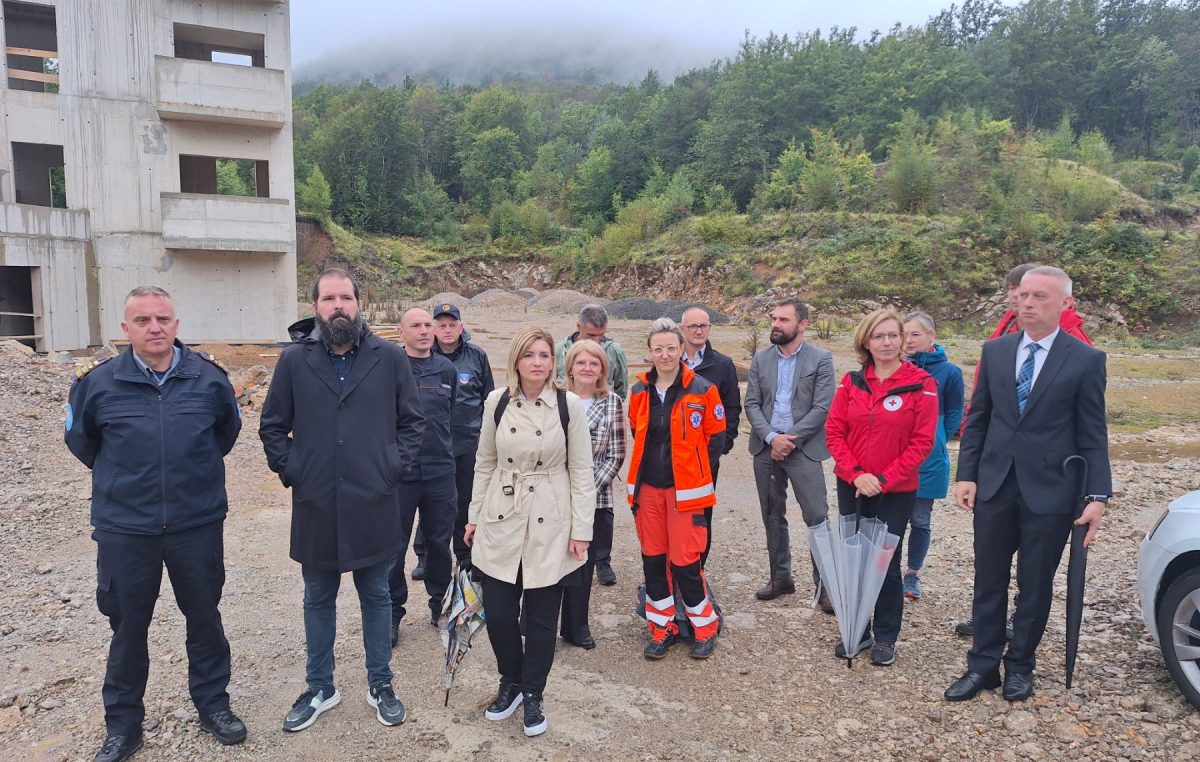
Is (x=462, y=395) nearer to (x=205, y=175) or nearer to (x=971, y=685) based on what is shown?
(x=971, y=685)

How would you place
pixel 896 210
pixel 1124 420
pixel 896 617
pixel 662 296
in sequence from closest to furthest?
pixel 896 617 < pixel 1124 420 < pixel 896 210 < pixel 662 296

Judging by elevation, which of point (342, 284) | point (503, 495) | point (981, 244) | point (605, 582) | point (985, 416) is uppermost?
point (981, 244)

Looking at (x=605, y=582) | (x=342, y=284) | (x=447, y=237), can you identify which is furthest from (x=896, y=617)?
(x=447, y=237)

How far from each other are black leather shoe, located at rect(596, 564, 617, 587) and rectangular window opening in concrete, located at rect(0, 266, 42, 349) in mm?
18287

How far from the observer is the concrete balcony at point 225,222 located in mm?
16891

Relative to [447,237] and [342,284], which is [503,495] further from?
[447,237]

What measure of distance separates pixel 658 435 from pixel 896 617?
5.40ft

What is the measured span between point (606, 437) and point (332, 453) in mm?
1622

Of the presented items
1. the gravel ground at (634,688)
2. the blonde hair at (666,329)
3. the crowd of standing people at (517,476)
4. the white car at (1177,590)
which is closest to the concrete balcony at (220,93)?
the gravel ground at (634,688)

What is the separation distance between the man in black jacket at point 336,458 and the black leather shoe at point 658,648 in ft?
4.63

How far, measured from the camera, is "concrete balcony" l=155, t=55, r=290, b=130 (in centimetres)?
1658

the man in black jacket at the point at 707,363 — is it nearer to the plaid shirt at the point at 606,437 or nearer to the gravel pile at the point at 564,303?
the plaid shirt at the point at 606,437

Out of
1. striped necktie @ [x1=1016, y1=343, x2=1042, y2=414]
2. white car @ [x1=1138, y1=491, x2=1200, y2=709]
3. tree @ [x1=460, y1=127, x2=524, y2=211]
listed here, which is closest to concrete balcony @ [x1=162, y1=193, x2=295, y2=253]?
striped necktie @ [x1=1016, y1=343, x2=1042, y2=414]

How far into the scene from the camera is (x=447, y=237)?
56.4 metres
